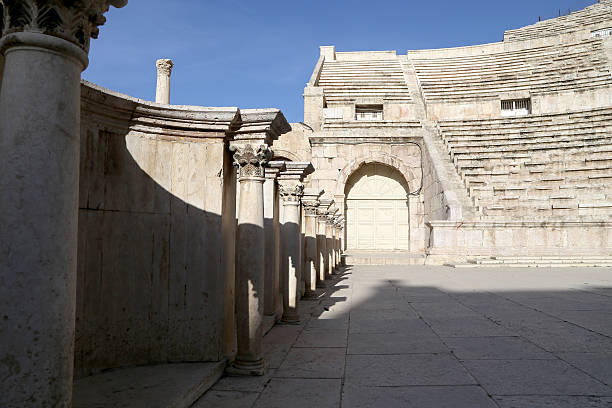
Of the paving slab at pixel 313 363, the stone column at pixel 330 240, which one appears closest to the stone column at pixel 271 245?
the paving slab at pixel 313 363

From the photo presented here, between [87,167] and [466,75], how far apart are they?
30314 millimetres

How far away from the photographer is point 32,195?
2160mm

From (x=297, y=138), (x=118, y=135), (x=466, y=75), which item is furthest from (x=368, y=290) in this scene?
(x=466, y=75)

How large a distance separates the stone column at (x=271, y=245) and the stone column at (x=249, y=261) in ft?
6.52

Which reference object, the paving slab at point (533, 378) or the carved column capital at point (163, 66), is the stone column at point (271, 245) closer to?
the paving slab at point (533, 378)

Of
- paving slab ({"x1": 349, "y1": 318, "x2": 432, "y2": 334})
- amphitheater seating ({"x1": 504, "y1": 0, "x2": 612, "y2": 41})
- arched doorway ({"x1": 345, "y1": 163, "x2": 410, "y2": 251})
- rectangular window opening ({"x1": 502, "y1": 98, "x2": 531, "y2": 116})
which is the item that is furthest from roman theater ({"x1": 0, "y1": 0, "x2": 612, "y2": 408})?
amphitheater seating ({"x1": 504, "y1": 0, "x2": 612, "y2": 41})

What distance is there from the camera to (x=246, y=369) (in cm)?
436

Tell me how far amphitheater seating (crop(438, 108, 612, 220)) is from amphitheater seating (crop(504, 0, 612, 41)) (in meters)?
15.2

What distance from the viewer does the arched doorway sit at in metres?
24.0

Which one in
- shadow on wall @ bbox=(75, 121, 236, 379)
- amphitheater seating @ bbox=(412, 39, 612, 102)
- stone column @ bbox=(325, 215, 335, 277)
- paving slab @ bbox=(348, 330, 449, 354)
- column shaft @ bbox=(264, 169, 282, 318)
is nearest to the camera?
shadow on wall @ bbox=(75, 121, 236, 379)

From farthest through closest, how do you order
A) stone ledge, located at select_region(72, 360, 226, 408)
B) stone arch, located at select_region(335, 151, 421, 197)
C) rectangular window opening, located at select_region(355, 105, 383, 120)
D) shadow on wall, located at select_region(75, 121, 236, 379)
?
rectangular window opening, located at select_region(355, 105, 383, 120)
stone arch, located at select_region(335, 151, 421, 197)
shadow on wall, located at select_region(75, 121, 236, 379)
stone ledge, located at select_region(72, 360, 226, 408)

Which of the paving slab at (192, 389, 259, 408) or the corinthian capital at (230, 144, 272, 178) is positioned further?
the corinthian capital at (230, 144, 272, 178)

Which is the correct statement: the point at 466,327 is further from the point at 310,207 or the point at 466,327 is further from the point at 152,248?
the point at 310,207

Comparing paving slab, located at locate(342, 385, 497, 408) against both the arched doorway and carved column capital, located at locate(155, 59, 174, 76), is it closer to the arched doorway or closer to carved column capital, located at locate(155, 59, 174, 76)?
carved column capital, located at locate(155, 59, 174, 76)
